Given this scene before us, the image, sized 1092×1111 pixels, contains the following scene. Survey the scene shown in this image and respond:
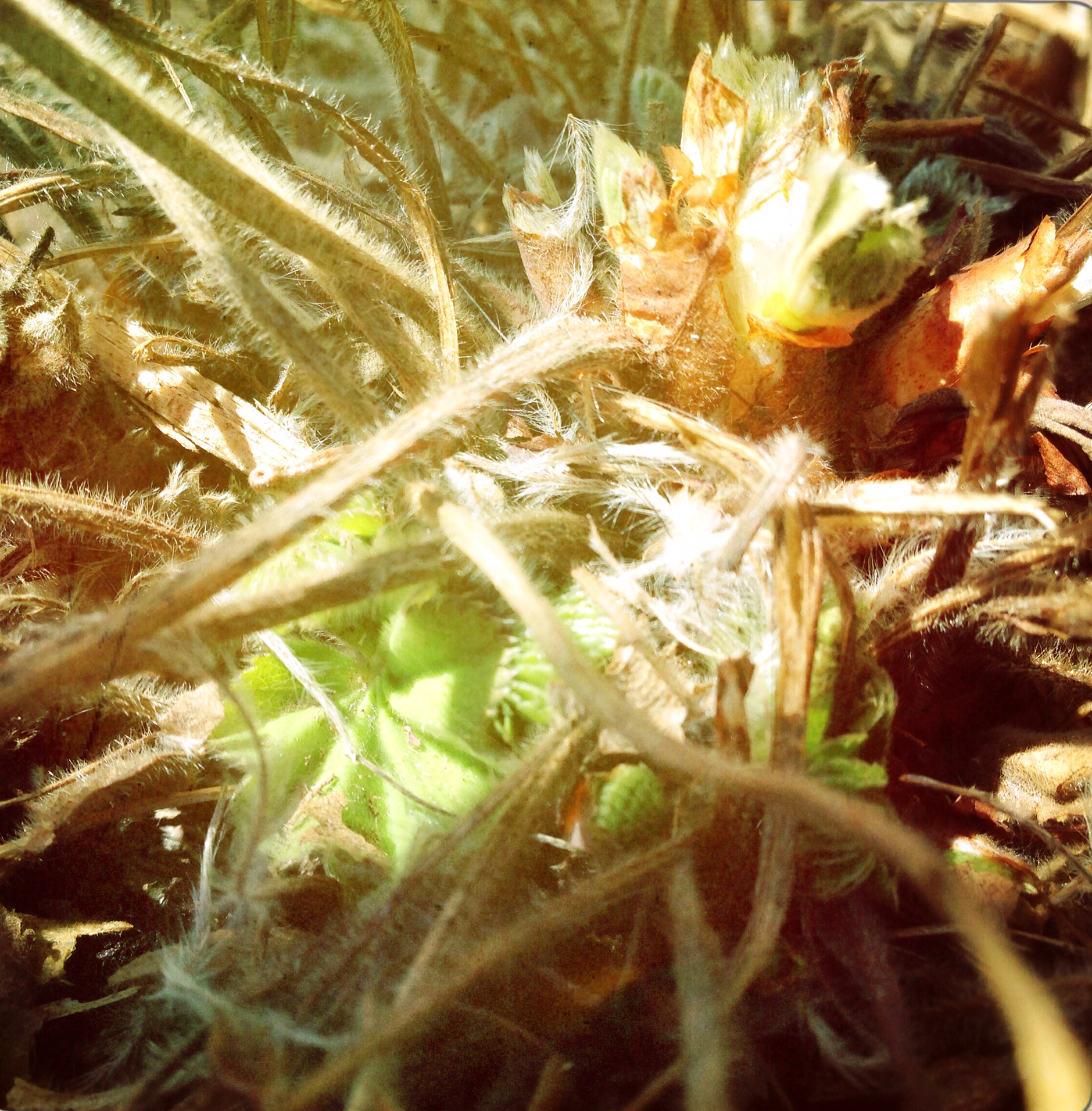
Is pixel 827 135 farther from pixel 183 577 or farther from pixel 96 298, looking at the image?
pixel 96 298

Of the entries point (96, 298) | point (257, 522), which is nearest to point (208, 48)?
point (96, 298)

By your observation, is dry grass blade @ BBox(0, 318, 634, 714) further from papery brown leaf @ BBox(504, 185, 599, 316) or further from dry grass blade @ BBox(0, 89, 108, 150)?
dry grass blade @ BBox(0, 89, 108, 150)

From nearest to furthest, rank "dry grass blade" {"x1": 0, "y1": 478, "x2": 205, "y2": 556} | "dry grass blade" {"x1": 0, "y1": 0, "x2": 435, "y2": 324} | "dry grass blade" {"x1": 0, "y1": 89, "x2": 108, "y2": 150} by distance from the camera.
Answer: "dry grass blade" {"x1": 0, "y1": 0, "x2": 435, "y2": 324}
"dry grass blade" {"x1": 0, "y1": 478, "x2": 205, "y2": 556}
"dry grass blade" {"x1": 0, "y1": 89, "x2": 108, "y2": 150}

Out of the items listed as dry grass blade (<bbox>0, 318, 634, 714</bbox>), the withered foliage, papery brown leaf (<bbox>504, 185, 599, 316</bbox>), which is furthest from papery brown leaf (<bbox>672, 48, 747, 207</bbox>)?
dry grass blade (<bbox>0, 318, 634, 714</bbox>)

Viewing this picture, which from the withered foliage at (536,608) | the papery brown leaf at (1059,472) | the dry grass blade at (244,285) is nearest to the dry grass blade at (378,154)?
the withered foliage at (536,608)

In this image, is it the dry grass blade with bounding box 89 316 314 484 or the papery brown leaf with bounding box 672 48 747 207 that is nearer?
the papery brown leaf with bounding box 672 48 747 207

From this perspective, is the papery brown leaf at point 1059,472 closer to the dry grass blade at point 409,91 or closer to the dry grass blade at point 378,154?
the dry grass blade at point 378,154

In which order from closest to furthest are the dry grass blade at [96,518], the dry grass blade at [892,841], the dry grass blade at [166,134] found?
the dry grass blade at [892,841]
the dry grass blade at [166,134]
the dry grass blade at [96,518]
